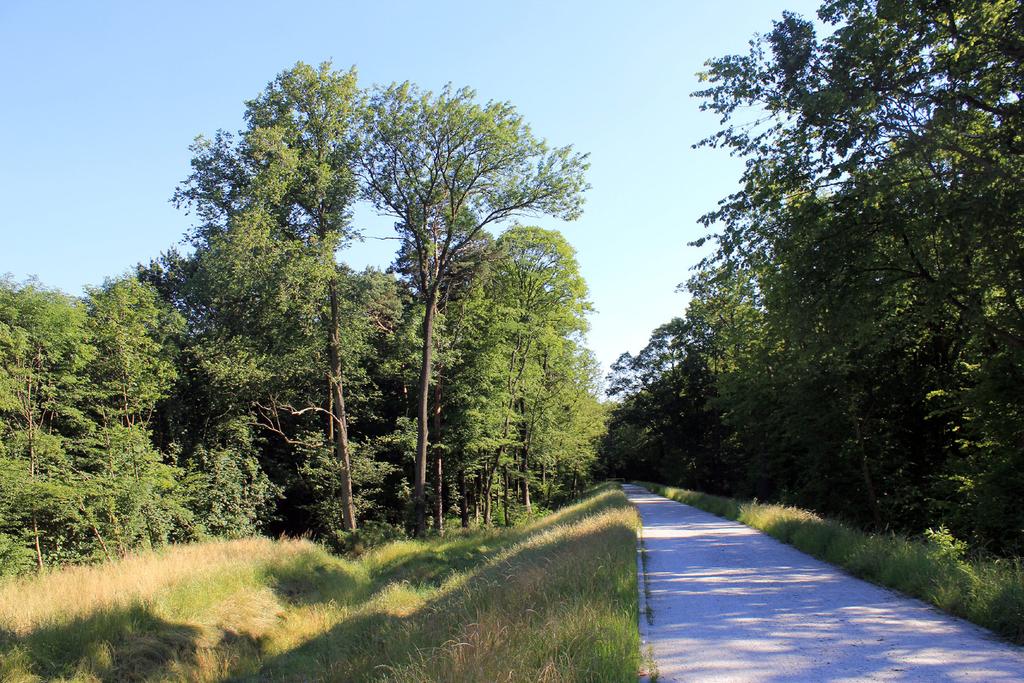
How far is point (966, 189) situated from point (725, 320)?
35.0 meters

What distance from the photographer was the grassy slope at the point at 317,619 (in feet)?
18.5

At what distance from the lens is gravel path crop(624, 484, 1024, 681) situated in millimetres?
5496

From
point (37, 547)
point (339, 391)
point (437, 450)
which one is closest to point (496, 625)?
point (37, 547)

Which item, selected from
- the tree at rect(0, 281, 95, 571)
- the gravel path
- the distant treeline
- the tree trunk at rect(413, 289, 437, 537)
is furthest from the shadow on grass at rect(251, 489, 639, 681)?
the tree trunk at rect(413, 289, 437, 537)

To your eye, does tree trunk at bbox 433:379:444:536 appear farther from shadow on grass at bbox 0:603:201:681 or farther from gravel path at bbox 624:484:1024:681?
gravel path at bbox 624:484:1024:681

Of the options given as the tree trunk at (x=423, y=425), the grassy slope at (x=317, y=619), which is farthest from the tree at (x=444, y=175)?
the grassy slope at (x=317, y=619)

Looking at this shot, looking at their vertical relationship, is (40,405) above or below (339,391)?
below

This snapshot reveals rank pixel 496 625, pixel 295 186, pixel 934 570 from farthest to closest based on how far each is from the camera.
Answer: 1. pixel 295 186
2. pixel 934 570
3. pixel 496 625

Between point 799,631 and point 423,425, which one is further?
point 423,425

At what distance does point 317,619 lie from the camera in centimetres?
1396

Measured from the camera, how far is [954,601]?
7.47m

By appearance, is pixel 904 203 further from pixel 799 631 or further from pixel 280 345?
pixel 280 345

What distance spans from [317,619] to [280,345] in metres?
13.3

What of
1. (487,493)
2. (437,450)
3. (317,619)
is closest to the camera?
(317,619)
